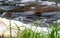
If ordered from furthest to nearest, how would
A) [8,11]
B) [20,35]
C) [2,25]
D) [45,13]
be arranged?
[8,11], [45,13], [2,25], [20,35]

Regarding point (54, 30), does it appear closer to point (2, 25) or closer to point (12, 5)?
point (2, 25)

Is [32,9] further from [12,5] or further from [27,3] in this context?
[12,5]

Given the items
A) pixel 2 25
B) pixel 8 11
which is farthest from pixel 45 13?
pixel 2 25

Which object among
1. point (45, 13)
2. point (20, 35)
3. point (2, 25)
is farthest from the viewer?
point (45, 13)

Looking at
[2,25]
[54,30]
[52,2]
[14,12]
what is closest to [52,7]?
[52,2]

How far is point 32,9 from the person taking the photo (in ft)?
16.8

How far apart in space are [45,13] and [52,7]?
0.38 metres

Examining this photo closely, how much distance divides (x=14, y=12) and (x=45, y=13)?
83cm

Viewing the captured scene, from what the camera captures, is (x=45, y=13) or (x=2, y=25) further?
(x=45, y=13)

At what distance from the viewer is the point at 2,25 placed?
2.73m

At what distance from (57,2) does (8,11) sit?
3.99ft

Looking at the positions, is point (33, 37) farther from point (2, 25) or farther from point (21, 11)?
point (21, 11)

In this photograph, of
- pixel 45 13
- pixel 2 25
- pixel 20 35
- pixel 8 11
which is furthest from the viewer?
pixel 8 11

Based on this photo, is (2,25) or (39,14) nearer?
(2,25)
